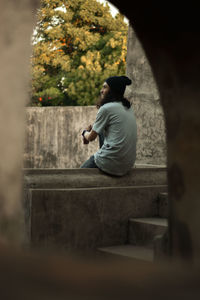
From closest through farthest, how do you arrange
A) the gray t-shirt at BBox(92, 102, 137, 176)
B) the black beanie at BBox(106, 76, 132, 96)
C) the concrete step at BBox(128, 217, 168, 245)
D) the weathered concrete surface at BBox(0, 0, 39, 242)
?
the weathered concrete surface at BBox(0, 0, 39, 242) < the concrete step at BBox(128, 217, 168, 245) < the gray t-shirt at BBox(92, 102, 137, 176) < the black beanie at BBox(106, 76, 132, 96)

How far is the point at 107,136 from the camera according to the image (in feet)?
19.0

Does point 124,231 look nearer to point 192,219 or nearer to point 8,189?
point 8,189

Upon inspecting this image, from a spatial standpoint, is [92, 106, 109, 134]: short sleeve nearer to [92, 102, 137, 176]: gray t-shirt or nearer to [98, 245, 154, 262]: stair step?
[92, 102, 137, 176]: gray t-shirt

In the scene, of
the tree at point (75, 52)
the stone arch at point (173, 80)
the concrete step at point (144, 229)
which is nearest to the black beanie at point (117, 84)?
the concrete step at point (144, 229)

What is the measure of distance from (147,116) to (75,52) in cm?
1908

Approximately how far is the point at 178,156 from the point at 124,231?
8.30 ft

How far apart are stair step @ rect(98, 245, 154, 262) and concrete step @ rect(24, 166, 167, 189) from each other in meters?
0.65

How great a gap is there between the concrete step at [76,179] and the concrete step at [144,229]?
0.45 m

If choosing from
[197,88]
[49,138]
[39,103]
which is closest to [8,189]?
[197,88]

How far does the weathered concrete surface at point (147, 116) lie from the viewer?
729cm

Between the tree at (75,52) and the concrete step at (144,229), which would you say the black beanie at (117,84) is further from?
the tree at (75,52)

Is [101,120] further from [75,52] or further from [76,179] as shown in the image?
[75,52]

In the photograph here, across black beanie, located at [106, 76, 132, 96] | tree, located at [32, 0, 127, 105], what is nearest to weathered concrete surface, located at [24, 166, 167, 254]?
black beanie, located at [106, 76, 132, 96]

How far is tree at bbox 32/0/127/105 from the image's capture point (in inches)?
974
